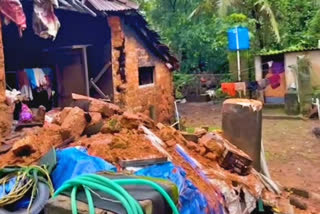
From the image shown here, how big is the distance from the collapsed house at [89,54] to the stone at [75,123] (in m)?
3.60

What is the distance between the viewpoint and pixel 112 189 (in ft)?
8.39

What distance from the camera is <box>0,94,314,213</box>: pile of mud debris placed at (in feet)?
14.5

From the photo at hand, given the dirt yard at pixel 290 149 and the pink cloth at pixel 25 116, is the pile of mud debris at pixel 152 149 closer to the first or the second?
the pink cloth at pixel 25 116

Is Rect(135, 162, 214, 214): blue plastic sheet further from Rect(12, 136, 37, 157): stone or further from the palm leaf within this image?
the palm leaf

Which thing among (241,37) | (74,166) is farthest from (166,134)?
(241,37)

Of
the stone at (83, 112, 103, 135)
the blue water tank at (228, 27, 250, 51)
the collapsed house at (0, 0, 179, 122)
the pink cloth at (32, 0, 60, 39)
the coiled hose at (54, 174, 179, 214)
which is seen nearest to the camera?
the coiled hose at (54, 174, 179, 214)

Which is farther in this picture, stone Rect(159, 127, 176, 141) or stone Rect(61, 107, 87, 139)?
stone Rect(159, 127, 176, 141)

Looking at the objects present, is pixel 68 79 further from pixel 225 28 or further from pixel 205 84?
pixel 205 84

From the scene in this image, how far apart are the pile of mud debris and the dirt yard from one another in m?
1.81

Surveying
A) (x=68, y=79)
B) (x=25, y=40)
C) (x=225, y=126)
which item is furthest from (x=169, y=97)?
(x=225, y=126)

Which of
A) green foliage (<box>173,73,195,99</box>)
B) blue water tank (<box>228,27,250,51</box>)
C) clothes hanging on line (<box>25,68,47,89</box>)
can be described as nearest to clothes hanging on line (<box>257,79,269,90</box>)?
blue water tank (<box>228,27,250,51</box>)

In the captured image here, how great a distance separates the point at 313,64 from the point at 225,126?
33.6 feet

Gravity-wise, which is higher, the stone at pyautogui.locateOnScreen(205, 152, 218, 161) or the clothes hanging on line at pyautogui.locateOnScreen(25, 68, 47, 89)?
the clothes hanging on line at pyautogui.locateOnScreen(25, 68, 47, 89)

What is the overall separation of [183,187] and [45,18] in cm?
417
